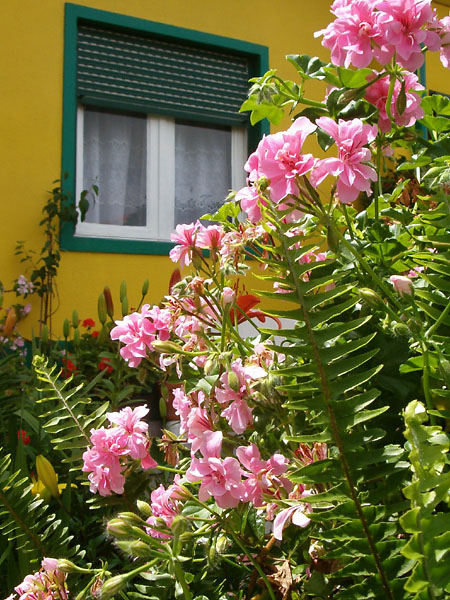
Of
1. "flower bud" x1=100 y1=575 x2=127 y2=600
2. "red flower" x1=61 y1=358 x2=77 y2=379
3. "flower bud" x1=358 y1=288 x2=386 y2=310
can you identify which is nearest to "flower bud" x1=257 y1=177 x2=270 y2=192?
"flower bud" x1=358 y1=288 x2=386 y2=310

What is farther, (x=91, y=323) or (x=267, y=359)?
(x=91, y=323)

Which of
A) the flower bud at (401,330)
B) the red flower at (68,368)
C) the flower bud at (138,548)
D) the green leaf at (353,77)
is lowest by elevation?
the flower bud at (138,548)

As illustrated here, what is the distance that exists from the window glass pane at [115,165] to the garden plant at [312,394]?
2902 millimetres

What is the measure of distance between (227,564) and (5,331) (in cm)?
248

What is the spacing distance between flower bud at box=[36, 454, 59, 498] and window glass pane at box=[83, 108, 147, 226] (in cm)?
271

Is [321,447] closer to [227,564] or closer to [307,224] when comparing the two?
[227,564]

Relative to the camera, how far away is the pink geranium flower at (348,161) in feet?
1.86

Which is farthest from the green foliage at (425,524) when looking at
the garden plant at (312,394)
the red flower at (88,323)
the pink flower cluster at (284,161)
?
the red flower at (88,323)

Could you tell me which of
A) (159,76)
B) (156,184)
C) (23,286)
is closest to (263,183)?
(23,286)

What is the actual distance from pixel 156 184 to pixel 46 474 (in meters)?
2.95

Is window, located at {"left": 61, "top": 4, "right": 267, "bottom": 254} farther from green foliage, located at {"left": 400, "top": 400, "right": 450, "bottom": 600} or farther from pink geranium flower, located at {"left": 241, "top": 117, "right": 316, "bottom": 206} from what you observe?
green foliage, located at {"left": 400, "top": 400, "right": 450, "bottom": 600}

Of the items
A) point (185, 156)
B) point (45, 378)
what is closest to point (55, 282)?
point (185, 156)

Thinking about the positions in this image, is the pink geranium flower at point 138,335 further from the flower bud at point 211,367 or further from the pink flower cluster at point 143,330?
the flower bud at point 211,367

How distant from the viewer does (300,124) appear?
569 millimetres
